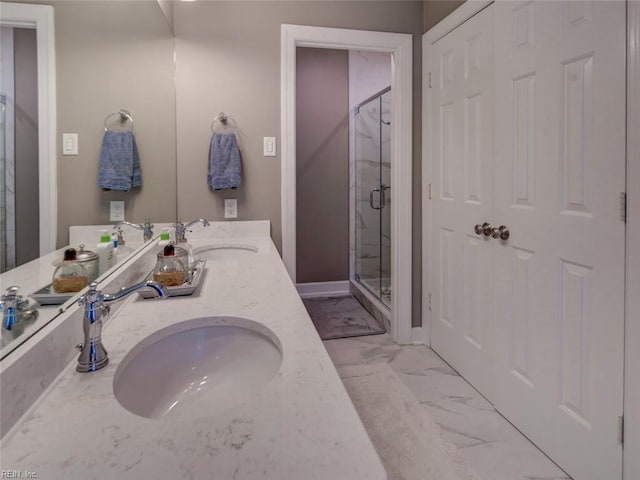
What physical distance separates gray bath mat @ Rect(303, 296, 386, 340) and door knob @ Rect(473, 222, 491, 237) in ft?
3.97

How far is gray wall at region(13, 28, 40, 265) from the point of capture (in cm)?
64

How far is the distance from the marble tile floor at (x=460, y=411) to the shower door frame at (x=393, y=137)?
21 centimetres

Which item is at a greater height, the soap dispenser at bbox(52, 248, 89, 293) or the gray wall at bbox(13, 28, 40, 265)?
the gray wall at bbox(13, 28, 40, 265)

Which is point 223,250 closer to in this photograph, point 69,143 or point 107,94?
point 107,94

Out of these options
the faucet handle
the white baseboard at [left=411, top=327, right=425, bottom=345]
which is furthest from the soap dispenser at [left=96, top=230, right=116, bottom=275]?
the white baseboard at [left=411, top=327, right=425, bottom=345]

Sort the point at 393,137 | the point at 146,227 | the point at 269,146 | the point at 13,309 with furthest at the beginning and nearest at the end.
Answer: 1. the point at 393,137
2. the point at 269,146
3. the point at 146,227
4. the point at 13,309

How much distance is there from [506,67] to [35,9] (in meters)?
1.68

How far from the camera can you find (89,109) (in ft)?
3.28

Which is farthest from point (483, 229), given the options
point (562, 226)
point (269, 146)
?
point (269, 146)

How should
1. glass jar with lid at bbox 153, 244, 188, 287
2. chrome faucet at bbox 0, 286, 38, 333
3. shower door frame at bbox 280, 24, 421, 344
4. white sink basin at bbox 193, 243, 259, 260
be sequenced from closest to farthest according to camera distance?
chrome faucet at bbox 0, 286, 38, 333, glass jar with lid at bbox 153, 244, 188, 287, white sink basin at bbox 193, 243, 259, 260, shower door frame at bbox 280, 24, 421, 344

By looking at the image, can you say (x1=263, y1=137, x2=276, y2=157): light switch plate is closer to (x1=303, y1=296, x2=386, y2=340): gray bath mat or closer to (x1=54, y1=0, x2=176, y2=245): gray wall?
(x1=54, y1=0, x2=176, y2=245): gray wall

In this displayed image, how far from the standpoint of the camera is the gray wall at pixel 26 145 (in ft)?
2.11

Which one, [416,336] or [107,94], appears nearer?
[107,94]

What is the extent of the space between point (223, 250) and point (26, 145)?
138cm
